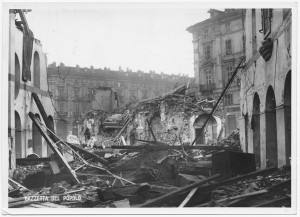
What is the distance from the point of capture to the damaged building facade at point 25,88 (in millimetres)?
11586

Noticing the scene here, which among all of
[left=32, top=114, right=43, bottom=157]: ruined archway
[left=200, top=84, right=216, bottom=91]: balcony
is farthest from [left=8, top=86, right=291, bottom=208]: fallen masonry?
[left=200, top=84, right=216, bottom=91]: balcony

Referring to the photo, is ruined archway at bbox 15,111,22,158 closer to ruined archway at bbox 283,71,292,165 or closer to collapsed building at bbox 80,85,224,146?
ruined archway at bbox 283,71,292,165

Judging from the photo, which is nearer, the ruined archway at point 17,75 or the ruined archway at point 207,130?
the ruined archway at point 17,75

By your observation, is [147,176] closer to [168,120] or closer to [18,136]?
[18,136]

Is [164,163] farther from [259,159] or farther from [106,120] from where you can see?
[106,120]

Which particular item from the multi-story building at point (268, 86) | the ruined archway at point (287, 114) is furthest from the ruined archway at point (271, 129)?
the ruined archway at point (287, 114)

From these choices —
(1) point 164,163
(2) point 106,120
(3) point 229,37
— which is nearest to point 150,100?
(2) point 106,120

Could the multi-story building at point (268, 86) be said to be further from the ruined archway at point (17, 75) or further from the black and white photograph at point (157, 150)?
the ruined archway at point (17, 75)

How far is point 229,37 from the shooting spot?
37.1 meters

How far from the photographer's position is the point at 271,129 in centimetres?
1066

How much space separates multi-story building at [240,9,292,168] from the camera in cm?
840

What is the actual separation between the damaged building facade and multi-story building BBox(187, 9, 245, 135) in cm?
2418

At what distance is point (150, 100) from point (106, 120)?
4.60m
